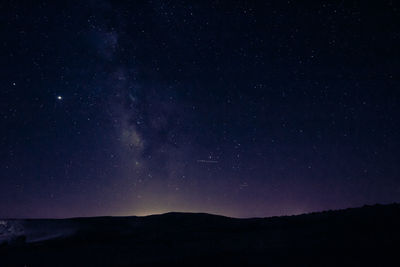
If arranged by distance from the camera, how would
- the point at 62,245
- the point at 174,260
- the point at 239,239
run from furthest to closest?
1. the point at 62,245
2. the point at 239,239
3. the point at 174,260

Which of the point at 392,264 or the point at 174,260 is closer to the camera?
the point at 392,264

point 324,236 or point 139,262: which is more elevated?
point 324,236

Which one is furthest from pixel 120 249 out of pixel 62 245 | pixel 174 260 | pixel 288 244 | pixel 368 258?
pixel 368 258

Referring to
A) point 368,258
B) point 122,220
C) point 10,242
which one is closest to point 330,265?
point 368,258

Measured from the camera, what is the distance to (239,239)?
930cm

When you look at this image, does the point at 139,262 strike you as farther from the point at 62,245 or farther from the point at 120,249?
the point at 62,245

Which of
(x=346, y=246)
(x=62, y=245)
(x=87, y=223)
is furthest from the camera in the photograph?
(x=87, y=223)

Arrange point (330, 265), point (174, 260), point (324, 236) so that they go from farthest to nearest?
point (324, 236) → point (174, 260) → point (330, 265)

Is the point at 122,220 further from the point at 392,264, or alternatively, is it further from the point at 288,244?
the point at 392,264

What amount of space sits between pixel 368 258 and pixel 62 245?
38.2 ft

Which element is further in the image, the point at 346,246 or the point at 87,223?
the point at 87,223

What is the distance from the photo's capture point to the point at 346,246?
6738mm

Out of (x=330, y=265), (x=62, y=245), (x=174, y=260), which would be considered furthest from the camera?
(x=62, y=245)

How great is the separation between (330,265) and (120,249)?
6.93 m
